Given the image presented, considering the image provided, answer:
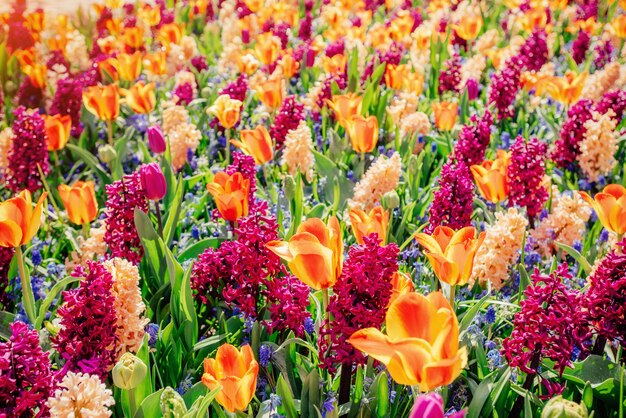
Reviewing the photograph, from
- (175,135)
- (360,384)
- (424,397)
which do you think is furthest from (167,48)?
(424,397)

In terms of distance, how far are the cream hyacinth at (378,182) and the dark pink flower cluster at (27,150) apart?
5.08 ft

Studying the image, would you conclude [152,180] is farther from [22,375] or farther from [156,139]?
[22,375]

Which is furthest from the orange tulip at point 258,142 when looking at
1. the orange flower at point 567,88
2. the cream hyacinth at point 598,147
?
the orange flower at point 567,88

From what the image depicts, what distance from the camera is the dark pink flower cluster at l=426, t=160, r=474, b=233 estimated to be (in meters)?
2.36

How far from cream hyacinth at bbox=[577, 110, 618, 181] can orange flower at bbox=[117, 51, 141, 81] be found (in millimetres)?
2916

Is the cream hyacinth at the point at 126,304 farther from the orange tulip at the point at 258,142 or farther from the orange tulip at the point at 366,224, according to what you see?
→ the orange tulip at the point at 258,142

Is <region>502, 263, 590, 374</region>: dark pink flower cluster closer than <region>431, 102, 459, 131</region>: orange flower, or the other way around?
<region>502, 263, 590, 374</region>: dark pink flower cluster

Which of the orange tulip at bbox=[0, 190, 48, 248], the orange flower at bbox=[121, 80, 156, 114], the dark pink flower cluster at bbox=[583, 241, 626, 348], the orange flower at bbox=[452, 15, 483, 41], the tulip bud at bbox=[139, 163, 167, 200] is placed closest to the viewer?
the dark pink flower cluster at bbox=[583, 241, 626, 348]

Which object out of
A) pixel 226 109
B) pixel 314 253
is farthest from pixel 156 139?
pixel 314 253

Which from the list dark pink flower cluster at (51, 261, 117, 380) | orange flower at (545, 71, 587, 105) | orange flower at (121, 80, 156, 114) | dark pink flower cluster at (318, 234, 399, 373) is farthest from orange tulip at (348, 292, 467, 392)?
orange flower at (545, 71, 587, 105)

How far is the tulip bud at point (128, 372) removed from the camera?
1.66 meters

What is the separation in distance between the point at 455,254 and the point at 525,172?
105 centimetres

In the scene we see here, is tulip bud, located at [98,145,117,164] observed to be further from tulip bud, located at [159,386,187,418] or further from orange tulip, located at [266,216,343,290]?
tulip bud, located at [159,386,187,418]

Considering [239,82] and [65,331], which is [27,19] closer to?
[239,82]
